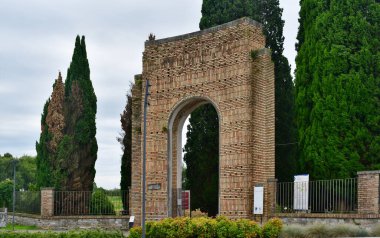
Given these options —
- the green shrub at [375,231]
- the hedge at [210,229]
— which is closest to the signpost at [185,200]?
the hedge at [210,229]

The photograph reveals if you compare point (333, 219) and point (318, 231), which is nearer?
point (318, 231)

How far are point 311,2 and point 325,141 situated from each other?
5.77 m

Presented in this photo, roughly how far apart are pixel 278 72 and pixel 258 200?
9263 mm

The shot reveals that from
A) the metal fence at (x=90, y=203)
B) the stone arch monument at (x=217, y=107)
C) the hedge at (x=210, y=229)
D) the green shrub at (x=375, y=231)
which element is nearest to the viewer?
the green shrub at (x=375, y=231)

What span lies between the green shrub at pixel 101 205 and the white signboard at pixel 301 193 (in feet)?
32.2

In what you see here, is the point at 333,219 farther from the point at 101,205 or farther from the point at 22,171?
the point at 22,171

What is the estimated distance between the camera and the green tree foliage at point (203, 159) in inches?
1019

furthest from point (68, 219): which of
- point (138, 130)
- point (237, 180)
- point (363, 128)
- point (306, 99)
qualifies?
point (363, 128)

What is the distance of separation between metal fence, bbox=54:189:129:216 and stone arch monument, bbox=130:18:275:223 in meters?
3.06

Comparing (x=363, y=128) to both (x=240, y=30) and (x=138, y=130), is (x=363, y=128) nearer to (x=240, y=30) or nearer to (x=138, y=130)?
(x=240, y=30)

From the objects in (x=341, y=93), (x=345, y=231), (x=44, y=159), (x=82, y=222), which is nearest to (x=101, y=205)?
(x=82, y=222)

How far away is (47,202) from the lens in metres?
25.6

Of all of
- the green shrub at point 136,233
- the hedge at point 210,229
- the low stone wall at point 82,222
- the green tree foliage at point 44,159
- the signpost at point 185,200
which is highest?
the green tree foliage at point 44,159

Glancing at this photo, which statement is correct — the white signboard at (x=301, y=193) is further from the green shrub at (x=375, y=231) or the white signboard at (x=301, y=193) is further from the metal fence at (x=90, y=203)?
the metal fence at (x=90, y=203)
